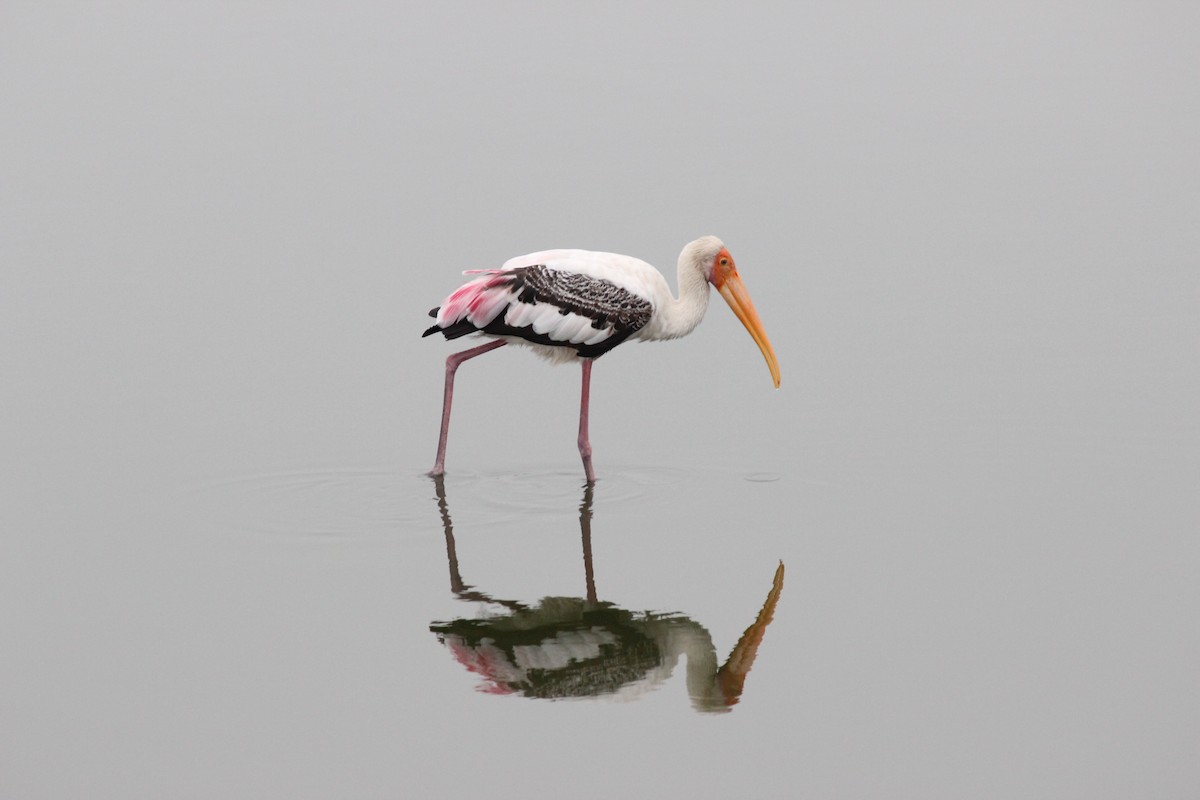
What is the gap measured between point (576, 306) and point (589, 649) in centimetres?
398

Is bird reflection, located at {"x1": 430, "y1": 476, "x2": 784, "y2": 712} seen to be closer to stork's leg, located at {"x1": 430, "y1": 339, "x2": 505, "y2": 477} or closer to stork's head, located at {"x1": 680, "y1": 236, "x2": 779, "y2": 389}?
stork's leg, located at {"x1": 430, "y1": 339, "x2": 505, "y2": 477}

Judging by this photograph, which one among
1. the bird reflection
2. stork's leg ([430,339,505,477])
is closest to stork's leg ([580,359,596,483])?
stork's leg ([430,339,505,477])

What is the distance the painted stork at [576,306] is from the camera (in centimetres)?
1246

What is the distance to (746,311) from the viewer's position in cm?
1355

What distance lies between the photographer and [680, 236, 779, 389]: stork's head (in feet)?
43.9

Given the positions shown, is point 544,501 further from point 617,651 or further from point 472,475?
point 617,651

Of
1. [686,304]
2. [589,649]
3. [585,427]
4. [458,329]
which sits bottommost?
[589,649]

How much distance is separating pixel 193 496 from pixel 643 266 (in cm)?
373

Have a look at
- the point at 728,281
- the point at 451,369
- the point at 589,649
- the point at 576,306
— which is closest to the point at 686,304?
the point at 728,281

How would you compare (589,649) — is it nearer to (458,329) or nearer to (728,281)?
(458,329)

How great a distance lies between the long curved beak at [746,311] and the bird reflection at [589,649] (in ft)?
12.3

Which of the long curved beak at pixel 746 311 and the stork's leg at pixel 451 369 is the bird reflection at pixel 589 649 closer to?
the stork's leg at pixel 451 369

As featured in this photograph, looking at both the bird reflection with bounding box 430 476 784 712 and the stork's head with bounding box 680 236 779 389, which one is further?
the stork's head with bounding box 680 236 779 389

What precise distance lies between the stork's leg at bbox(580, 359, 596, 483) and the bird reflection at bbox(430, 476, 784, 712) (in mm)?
2672
